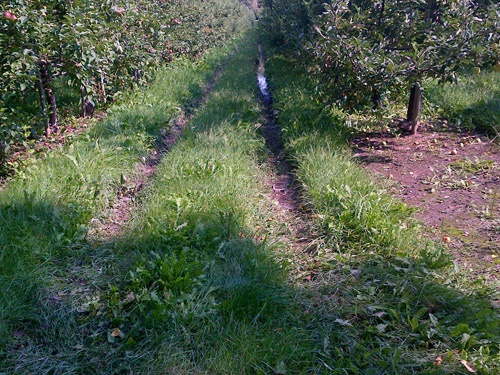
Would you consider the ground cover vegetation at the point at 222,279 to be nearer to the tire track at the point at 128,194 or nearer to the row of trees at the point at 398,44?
the tire track at the point at 128,194

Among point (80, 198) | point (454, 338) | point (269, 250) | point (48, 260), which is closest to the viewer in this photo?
point (454, 338)

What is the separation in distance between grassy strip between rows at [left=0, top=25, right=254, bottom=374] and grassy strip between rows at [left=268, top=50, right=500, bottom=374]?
1478mm

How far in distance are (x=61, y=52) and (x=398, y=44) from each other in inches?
157

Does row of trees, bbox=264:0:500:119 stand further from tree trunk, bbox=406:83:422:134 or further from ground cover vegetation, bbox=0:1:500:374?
ground cover vegetation, bbox=0:1:500:374

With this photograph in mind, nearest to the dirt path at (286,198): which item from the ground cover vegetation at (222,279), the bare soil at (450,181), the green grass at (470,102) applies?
the ground cover vegetation at (222,279)

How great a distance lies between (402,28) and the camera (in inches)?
212

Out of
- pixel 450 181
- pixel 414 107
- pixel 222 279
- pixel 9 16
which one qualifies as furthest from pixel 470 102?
pixel 9 16

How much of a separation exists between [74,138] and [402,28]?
162 inches

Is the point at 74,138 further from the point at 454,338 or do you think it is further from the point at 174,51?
the point at 174,51

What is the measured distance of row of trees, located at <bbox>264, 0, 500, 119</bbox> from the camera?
4.91m

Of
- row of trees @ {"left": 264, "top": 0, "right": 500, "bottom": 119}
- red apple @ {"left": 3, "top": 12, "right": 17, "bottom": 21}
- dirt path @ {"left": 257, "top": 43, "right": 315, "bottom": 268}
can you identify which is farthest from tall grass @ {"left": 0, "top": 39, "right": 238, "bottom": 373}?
row of trees @ {"left": 264, "top": 0, "right": 500, "bottom": 119}

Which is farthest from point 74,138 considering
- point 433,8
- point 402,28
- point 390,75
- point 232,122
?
point 433,8

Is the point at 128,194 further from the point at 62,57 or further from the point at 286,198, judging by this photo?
the point at 62,57

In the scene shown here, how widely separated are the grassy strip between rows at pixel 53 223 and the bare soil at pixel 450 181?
8.68 ft
